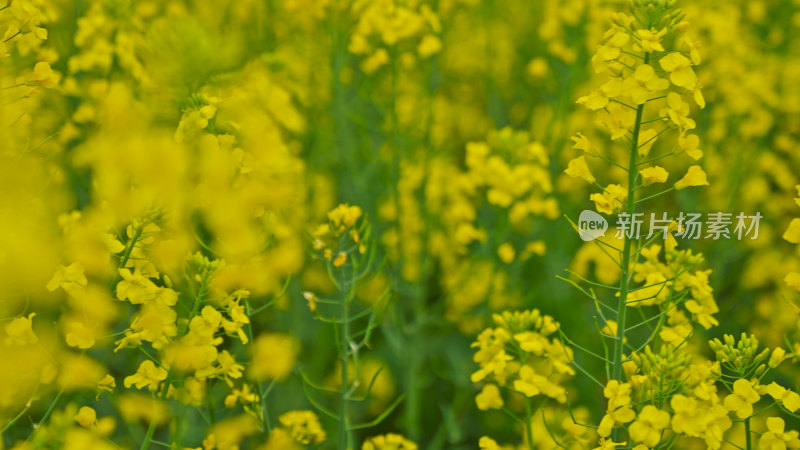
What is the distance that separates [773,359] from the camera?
1499 millimetres

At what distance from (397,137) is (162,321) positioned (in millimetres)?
1574

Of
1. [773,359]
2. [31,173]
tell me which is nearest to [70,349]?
[31,173]

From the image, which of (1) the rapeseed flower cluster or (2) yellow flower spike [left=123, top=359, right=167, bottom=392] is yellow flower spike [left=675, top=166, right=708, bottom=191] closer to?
(1) the rapeseed flower cluster

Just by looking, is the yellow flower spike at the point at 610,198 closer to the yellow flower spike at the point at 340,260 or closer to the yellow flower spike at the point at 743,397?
the yellow flower spike at the point at 743,397

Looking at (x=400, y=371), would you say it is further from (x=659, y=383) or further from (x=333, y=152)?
(x=659, y=383)

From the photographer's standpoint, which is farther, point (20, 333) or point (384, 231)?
point (384, 231)

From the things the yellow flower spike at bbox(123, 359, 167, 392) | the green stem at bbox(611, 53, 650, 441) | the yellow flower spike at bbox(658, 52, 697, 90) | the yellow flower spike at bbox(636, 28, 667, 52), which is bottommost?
the yellow flower spike at bbox(123, 359, 167, 392)

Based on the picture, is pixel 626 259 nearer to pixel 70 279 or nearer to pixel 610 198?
pixel 610 198
